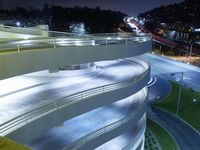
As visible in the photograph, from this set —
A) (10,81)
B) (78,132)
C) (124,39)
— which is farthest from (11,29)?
(78,132)

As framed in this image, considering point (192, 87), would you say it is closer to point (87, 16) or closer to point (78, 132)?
point (78, 132)

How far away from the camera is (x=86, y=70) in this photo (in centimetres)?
2267

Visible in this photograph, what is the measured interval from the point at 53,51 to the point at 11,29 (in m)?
14.5

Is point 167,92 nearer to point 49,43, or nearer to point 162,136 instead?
point 162,136

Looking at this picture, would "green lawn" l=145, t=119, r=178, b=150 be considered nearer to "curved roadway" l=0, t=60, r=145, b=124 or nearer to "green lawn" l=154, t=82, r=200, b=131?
"green lawn" l=154, t=82, r=200, b=131

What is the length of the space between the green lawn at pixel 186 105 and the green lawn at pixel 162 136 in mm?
4935

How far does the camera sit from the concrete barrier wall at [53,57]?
12.5 meters

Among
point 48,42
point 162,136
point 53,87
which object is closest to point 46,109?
point 48,42

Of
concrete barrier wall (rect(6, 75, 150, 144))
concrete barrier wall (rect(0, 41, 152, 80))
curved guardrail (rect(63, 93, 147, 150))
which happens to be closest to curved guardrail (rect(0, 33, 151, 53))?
concrete barrier wall (rect(0, 41, 152, 80))

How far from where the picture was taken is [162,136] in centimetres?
3055

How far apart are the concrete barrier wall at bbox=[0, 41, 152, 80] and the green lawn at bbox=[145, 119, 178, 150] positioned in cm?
1418

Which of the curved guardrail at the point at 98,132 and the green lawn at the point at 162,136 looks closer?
the curved guardrail at the point at 98,132

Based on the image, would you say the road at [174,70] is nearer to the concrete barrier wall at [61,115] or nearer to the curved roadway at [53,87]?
the curved roadway at [53,87]

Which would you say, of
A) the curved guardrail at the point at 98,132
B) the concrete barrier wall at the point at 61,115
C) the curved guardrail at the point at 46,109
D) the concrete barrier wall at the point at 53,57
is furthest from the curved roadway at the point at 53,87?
the curved guardrail at the point at 98,132
